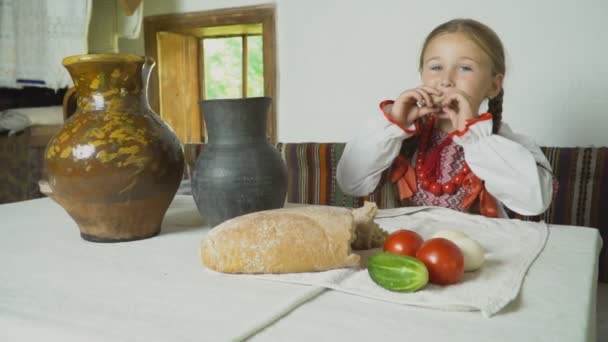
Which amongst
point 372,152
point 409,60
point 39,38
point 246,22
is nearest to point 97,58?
point 372,152

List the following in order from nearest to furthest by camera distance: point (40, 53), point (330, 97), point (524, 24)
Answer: point (524, 24) → point (40, 53) → point (330, 97)

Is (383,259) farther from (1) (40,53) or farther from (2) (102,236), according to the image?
(1) (40,53)

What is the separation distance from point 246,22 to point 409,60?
3.27 ft

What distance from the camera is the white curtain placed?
90.7 inches

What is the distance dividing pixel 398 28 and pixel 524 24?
57cm

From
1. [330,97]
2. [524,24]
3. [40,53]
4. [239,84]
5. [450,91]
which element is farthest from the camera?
[239,84]

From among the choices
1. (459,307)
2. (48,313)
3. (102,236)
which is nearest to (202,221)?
(102,236)

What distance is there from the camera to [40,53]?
2.38 meters

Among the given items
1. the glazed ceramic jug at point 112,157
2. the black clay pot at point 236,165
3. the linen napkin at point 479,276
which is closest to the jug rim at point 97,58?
the glazed ceramic jug at point 112,157

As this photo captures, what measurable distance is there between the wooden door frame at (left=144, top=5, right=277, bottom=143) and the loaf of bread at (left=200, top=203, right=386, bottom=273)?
210 centimetres

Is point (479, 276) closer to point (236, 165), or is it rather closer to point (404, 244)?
point (404, 244)

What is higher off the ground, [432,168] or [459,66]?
[459,66]

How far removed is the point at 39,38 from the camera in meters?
2.39

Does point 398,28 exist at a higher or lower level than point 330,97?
higher
